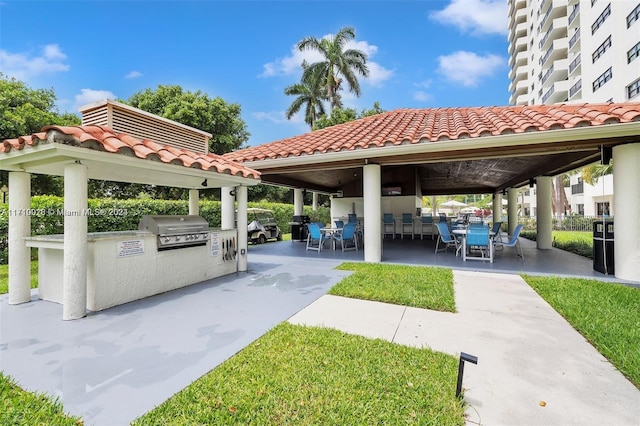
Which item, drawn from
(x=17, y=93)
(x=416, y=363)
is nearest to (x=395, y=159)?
(x=416, y=363)

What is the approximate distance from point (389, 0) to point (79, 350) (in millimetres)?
14391

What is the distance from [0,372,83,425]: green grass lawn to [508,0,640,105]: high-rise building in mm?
32699

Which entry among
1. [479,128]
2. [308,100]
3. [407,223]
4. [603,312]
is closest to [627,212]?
[603,312]

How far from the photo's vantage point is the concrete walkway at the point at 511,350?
220 cm

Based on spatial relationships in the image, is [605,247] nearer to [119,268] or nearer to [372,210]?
[372,210]

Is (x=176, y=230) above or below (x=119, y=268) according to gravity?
above

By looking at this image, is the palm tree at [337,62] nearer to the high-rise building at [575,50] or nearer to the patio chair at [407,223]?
the patio chair at [407,223]

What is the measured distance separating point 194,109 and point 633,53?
33.6 m

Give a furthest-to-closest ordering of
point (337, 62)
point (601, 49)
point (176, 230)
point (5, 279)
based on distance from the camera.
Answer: point (601, 49) < point (337, 62) < point (5, 279) < point (176, 230)

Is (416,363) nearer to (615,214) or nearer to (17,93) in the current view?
(615,214)

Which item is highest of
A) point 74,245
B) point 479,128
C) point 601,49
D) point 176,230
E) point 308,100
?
point 601,49

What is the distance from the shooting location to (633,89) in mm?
21438

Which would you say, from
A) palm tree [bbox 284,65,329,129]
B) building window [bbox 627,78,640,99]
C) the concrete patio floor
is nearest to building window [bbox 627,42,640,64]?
building window [bbox 627,78,640,99]

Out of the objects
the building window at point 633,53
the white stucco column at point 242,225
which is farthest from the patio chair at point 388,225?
the building window at point 633,53
